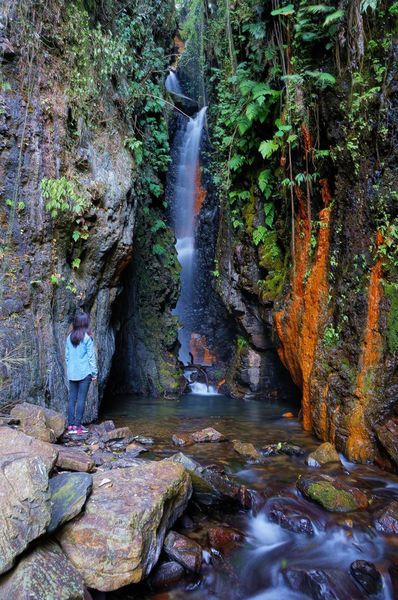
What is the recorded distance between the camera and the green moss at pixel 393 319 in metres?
5.27

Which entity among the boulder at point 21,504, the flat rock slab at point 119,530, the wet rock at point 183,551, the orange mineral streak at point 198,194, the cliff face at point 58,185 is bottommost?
the wet rock at point 183,551

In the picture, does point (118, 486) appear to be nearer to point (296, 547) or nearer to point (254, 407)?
point (296, 547)

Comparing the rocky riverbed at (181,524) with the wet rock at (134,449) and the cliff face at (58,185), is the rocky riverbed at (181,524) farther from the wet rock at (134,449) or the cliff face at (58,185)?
the cliff face at (58,185)

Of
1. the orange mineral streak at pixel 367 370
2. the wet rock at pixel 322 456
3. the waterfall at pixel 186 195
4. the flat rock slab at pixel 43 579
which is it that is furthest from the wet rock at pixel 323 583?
the waterfall at pixel 186 195

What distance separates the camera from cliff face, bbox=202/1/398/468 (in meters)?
5.55

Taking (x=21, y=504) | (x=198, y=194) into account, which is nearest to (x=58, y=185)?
(x=21, y=504)

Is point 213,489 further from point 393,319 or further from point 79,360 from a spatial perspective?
point 393,319

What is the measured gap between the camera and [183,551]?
3215 millimetres

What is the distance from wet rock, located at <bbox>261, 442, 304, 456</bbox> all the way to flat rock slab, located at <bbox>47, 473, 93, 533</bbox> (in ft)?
11.4

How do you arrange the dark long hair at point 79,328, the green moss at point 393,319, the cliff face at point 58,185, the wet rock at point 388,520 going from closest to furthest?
the wet rock at point 388,520
the green moss at point 393,319
the dark long hair at point 79,328
the cliff face at point 58,185

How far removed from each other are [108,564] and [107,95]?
28.1 ft

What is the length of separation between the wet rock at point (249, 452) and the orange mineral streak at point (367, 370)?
133 centimetres

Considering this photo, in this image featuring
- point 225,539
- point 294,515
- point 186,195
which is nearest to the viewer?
→ point 225,539

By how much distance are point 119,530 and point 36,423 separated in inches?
86.2
